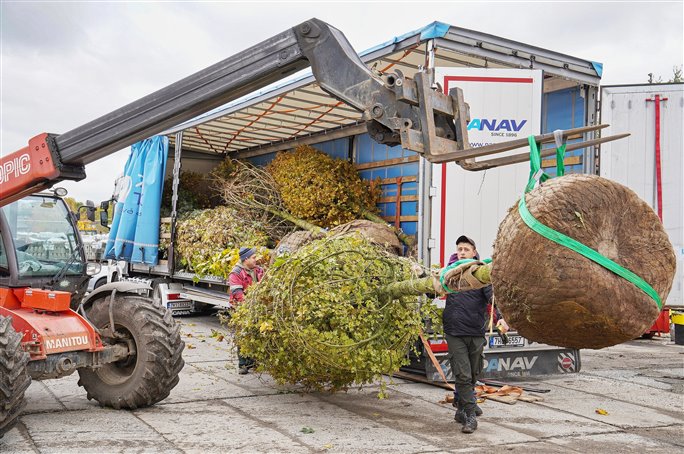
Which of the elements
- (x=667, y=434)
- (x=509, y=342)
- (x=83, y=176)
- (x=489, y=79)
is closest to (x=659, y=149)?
(x=489, y=79)

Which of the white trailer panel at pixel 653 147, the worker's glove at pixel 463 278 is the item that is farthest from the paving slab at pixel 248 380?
the white trailer panel at pixel 653 147

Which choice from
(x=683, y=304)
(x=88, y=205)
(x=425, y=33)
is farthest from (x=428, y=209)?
(x=683, y=304)

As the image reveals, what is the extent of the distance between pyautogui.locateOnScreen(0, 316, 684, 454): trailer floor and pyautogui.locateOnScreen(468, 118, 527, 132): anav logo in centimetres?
305

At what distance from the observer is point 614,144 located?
31.9 ft

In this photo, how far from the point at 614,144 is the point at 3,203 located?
775cm

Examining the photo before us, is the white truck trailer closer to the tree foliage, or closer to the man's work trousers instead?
the tree foliage

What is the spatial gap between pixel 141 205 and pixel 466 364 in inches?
351

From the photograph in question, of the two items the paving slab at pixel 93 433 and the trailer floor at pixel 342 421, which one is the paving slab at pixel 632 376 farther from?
the paving slab at pixel 93 433

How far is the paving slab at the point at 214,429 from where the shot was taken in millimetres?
5652

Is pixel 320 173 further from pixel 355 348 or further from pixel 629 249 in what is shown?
pixel 629 249

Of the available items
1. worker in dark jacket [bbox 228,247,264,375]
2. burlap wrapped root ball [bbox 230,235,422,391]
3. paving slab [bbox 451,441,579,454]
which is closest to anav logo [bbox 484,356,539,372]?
burlap wrapped root ball [bbox 230,235,422,391]

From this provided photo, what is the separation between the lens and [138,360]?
662cm

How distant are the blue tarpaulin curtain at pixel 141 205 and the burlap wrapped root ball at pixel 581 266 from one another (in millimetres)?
10966

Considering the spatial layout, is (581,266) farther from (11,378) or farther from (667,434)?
(11,378)
